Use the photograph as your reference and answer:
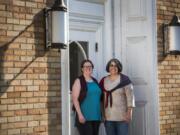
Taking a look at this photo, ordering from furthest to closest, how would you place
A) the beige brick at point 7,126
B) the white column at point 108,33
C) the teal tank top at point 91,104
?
1. the white column at point 108,33
2. the teal tank top at point 91,104
3. the beige brick at point 7,126

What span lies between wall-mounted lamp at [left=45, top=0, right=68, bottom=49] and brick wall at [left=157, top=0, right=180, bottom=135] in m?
2.03

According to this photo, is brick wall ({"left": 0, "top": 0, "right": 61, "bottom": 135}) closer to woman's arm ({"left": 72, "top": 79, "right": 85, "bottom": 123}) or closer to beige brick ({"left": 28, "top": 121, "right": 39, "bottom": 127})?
beige brick ({"left": 28, "top": 121, "right": 39, "bottom": 127})

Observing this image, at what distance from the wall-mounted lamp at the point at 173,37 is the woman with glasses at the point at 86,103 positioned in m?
1.61

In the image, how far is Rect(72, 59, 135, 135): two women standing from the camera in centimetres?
582

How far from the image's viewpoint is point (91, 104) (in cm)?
588

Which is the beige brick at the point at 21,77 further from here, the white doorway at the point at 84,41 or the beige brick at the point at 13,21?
the white doorway at the point at 84,41

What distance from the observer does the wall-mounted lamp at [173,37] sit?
22.4ft

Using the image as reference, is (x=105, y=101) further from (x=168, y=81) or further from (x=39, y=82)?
(x=168, y=81)

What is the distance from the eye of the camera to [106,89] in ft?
20.2

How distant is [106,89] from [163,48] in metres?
1.42

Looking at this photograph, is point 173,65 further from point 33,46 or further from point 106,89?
point 33,46

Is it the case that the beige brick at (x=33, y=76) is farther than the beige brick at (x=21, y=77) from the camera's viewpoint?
Yes

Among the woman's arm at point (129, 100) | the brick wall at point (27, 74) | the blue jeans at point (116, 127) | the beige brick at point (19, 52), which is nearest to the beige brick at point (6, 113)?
the brick wall at point (27, 74)

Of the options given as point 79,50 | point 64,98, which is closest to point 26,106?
point 64,98
